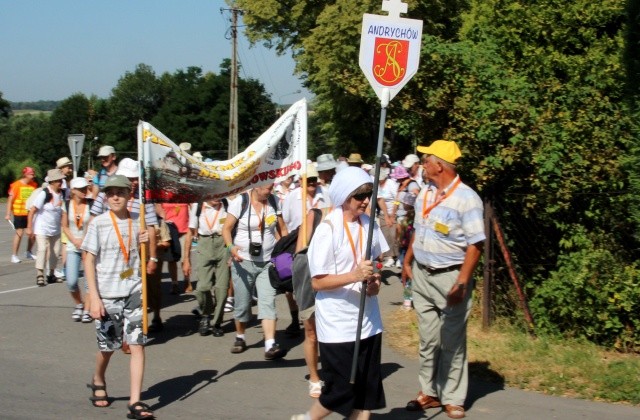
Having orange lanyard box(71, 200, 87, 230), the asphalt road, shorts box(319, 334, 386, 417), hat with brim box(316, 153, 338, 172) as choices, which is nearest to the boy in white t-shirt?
the asphalt road

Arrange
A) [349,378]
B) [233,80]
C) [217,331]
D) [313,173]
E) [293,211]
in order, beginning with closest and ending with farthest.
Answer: [349,378] → [293,211] → [217,331] → [313,173] → [233,80]

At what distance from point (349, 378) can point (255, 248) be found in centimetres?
355

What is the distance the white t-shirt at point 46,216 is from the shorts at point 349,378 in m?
9.49

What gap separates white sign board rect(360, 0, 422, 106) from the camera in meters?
7.02

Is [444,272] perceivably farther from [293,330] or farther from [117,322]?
[293,330]

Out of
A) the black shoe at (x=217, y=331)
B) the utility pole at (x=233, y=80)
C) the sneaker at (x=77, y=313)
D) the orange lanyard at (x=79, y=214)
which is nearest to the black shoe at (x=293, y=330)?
the black shoe at (x=217, y=331)

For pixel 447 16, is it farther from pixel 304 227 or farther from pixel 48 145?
pixel 48 145

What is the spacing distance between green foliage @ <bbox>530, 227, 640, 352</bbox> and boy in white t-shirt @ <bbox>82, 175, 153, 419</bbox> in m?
4.15

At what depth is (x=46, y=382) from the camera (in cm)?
792

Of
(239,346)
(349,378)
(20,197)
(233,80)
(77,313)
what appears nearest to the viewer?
(349,378)

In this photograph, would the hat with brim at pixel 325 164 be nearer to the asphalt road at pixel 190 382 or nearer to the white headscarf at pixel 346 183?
the asphalt road at pixel 190 382

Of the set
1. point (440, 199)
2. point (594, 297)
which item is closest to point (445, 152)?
point (440, 199)

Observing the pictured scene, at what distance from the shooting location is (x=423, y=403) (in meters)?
7.06

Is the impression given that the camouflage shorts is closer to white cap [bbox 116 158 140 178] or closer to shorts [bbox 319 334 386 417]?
shorts [bbox 319 334 386 417]
